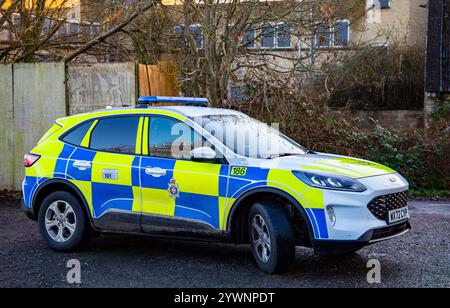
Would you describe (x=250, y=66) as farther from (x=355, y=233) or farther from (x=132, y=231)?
(x=355, y=233)

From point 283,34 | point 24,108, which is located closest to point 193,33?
point 283,34

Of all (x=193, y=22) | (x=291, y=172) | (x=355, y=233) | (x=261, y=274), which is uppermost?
(x=193, y=22)

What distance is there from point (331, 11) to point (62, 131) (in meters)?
6.44

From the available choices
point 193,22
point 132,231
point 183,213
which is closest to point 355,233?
point 183,213

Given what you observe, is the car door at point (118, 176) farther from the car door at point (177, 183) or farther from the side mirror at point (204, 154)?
the side mirror at point (204, 154)

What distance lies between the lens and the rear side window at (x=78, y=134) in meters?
7.47

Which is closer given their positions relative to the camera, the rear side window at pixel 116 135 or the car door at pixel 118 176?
the car door at pixel 118 176

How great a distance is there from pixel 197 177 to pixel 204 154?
0.25 metres

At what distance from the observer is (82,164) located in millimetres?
7207

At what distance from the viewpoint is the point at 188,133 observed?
6.77 metres

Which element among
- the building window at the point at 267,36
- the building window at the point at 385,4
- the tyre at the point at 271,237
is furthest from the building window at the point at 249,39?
the building window at the point at 385,4

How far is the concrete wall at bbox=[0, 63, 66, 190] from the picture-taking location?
38.6 feet

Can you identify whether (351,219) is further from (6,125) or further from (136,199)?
(6,125)

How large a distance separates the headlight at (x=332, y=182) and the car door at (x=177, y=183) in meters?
0.88
